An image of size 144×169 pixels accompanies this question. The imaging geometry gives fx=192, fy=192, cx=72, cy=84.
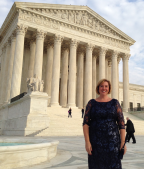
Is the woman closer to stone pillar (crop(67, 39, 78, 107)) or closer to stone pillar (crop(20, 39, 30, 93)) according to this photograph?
stone pillar (crop(67, 39, 78, 107))

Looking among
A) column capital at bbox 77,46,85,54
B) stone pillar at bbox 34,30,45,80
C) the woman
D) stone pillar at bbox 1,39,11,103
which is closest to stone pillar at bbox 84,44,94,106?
column capital at bbox 77,46,85,54

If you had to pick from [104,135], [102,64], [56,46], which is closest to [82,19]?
[56,46]

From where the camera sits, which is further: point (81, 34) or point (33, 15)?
point (81, 34)

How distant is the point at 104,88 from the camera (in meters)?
4.21

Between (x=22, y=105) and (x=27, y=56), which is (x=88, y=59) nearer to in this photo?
(x=27, y=56)

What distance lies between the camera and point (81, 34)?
4053 centimetres

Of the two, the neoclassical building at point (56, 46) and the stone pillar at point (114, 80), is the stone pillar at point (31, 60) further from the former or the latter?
the stone pillar at point (114, 80)

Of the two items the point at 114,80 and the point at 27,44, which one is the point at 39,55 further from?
the point at 114,80

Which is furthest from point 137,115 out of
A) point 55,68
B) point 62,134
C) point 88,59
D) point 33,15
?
point 33,15

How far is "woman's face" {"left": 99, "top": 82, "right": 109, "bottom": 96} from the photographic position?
13.7 feet

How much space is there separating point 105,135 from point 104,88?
1019 mm

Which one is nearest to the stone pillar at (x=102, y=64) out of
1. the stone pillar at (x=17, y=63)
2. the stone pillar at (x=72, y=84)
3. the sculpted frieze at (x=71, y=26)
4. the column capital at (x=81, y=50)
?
the sculpted frieze at (x=71, y=26)

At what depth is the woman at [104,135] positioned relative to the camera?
12.2 feet

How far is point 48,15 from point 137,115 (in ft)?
88.6
